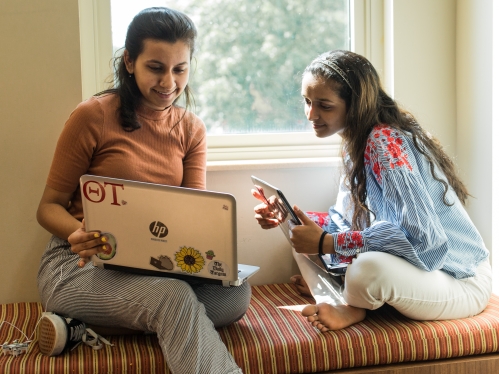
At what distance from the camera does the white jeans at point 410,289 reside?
156 centimetres

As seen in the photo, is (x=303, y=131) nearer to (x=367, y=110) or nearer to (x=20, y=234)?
(x=367, y=110)

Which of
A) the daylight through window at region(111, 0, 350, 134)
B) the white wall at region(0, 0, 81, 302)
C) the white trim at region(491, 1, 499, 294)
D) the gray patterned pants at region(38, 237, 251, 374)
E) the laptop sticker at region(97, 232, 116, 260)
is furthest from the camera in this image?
the daylight through window at region(111, 0, 350, 134)

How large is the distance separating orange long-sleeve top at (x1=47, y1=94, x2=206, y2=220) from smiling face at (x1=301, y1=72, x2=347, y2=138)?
36cm

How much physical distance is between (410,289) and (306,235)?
11.9 inches

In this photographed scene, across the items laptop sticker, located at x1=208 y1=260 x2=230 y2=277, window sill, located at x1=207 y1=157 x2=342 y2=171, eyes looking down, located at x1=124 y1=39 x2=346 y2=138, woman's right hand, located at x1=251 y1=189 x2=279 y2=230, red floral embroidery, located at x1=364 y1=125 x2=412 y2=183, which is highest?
eyes looking down, located at x1=124 y1=39 x2=346 y2=138

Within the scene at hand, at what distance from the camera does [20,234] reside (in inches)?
73.1

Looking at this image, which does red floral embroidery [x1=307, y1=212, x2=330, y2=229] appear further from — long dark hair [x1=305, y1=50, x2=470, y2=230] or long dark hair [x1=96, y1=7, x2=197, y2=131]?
long dark hair [x1=96, y1=7, x2=197, y2=131]

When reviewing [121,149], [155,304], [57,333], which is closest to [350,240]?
[155,304]

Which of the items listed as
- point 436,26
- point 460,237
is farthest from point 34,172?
point 436,26

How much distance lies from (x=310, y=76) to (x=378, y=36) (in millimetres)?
610

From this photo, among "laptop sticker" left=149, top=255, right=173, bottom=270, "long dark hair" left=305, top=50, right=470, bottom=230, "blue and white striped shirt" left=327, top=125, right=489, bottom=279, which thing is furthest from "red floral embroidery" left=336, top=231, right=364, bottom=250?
"laptop sticker" left=149, top=255, right=173, bottom=270

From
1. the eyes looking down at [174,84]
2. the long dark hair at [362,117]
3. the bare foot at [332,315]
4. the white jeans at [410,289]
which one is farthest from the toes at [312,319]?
the eyes looking down at [174,84]

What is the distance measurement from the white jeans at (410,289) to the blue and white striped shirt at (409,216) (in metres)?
0.03

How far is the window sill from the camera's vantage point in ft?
6.63
